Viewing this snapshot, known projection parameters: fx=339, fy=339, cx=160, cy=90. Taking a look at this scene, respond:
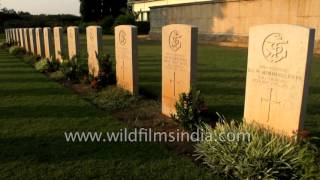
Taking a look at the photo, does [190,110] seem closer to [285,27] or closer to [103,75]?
[285,27]

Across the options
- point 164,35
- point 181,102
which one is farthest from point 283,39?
point 164,35

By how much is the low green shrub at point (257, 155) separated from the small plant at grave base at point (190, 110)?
1059mm

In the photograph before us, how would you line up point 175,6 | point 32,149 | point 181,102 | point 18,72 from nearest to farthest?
point 32,149 → point 181,102 → point 18,72 → point 175,6

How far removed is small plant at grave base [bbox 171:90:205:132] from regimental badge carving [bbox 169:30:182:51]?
2.89 feet

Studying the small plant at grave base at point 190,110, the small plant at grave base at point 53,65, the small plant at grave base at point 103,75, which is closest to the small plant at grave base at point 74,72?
the small plant at grave base at point 103,75

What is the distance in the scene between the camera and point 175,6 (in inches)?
1029

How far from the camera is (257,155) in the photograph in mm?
3682

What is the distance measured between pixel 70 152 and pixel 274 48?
305 cm

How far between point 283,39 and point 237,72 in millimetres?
6637

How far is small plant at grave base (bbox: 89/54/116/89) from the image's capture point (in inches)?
345

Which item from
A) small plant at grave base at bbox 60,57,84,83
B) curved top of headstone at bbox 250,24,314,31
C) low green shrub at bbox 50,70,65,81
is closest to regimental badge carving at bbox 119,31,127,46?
small plant at grave base at bbox 60,57,84,83

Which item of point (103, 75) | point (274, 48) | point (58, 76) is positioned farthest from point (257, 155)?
point (58, 76)

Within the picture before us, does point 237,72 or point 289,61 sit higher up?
point 289,61

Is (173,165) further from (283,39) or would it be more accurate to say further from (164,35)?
(164,35)
